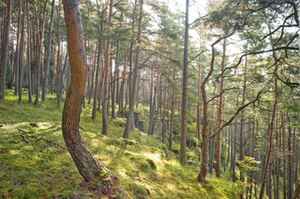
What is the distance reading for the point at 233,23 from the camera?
19.5 feet

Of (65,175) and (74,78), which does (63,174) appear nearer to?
(65,175)

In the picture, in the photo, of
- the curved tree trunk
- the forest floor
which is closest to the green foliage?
the forest floor

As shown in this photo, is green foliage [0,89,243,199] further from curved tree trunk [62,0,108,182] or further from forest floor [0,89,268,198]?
curved tree trunk [62,0,108,182]

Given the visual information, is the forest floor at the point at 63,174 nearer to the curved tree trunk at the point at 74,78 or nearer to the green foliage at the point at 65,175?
the green foliage at the point at 65,175

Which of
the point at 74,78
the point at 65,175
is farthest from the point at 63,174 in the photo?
the point at 74,78

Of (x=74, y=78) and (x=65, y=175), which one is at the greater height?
(x=74, y=78)

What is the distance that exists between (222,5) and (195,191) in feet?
23.3

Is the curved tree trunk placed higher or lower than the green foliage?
higher

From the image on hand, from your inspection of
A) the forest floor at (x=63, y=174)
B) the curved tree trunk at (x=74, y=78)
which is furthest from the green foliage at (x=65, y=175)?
the curved tree trunk at (x=74, y=78)

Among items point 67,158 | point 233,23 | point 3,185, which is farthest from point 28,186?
point 233,23

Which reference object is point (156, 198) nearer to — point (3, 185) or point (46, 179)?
point (46, 179)

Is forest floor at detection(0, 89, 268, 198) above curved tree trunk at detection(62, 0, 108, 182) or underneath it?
underneath

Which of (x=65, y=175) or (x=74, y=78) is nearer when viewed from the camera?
(x=74, y=78)

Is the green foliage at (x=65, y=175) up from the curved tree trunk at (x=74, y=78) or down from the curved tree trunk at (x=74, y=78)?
down
